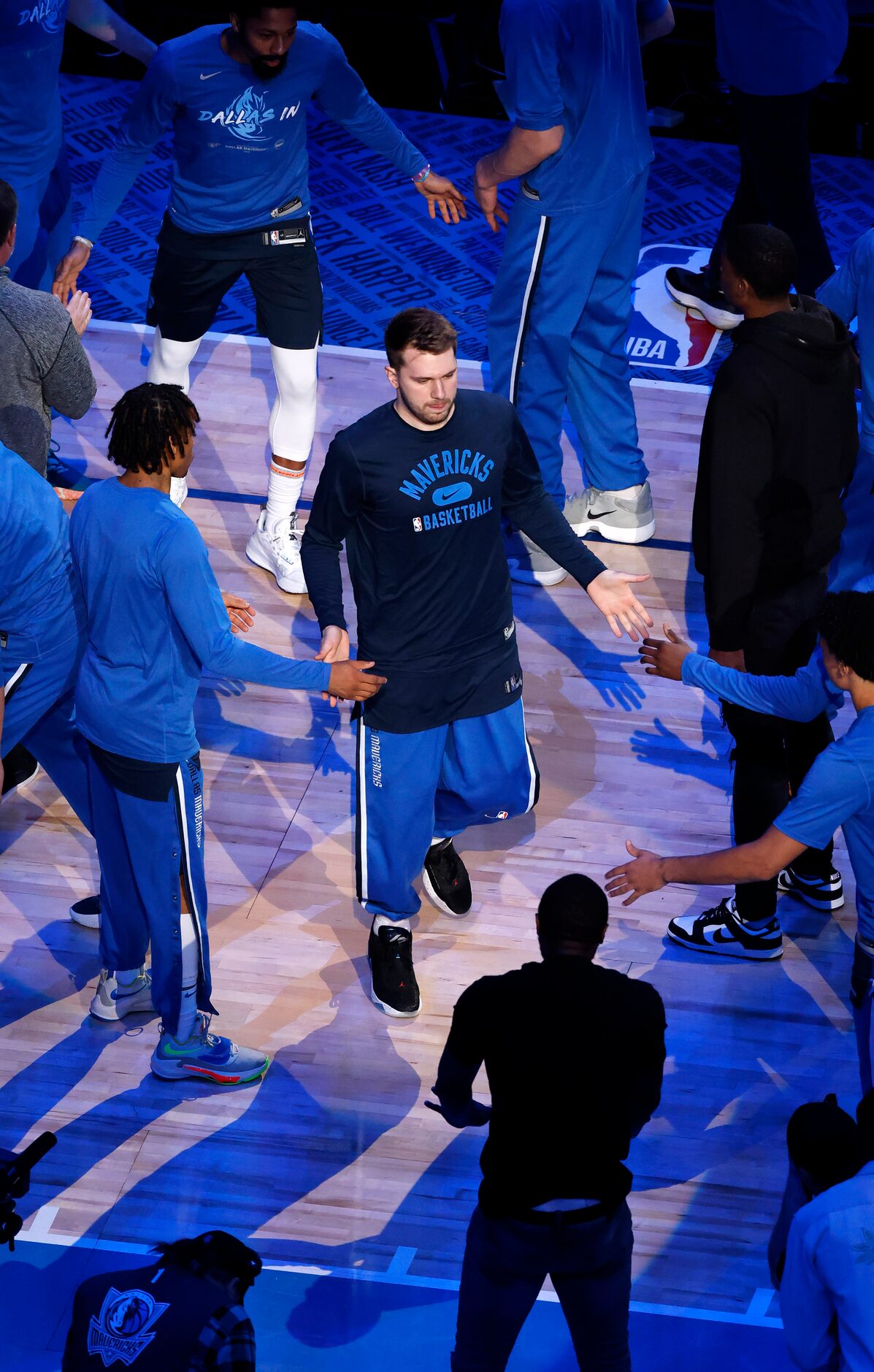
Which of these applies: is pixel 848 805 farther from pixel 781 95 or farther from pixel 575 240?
pixel 781 95

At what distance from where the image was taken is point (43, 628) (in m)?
3.94

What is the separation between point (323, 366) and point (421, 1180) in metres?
3.94

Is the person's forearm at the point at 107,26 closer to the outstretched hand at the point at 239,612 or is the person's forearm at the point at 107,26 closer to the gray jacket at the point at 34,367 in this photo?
the gray jacket at the point at 34,367

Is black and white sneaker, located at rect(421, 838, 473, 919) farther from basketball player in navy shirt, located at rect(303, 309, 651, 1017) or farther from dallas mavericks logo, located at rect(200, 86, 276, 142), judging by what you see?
dallas mavericks logo, located at rect(200, 86, 276, 142)

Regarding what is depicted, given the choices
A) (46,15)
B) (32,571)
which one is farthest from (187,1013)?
(46,15)

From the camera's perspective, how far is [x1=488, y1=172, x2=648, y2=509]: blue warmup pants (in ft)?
17.8

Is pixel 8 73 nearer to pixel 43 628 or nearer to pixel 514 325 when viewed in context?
pixel 514 325

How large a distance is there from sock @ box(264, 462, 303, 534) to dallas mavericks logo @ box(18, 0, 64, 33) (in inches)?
65.6

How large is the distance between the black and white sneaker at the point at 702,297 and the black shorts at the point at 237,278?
93.6 inches

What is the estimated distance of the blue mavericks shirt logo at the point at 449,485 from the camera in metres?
3.78

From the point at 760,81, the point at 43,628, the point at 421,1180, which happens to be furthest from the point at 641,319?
the point at 421,1180

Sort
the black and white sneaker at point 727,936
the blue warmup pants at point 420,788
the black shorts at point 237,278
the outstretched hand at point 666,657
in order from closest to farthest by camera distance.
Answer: the outstretched hand at point 666,657
the blue warmup pants at point 420,788
the black and white sneaker at point 727,936
the black shorts at point 237,278

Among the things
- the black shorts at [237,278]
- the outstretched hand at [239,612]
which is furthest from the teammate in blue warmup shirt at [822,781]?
the black shorts at [237,278]

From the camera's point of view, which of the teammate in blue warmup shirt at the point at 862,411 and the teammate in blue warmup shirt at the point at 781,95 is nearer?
the teammate in blue warmup shirt at the point at 862,411
